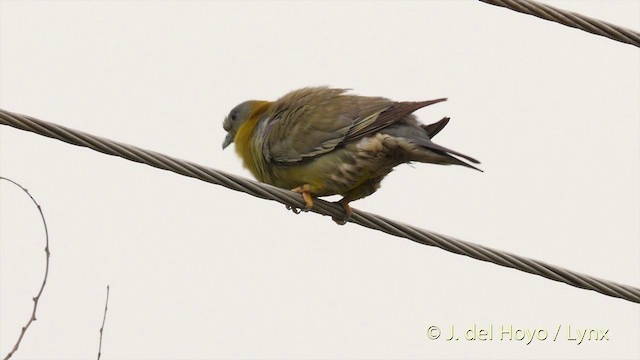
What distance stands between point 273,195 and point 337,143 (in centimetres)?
112

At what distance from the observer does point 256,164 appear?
7.75m

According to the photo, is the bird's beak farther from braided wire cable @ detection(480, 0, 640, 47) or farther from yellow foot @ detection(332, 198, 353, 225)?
braided wire cable @ detection(480, 0, 640, 47)

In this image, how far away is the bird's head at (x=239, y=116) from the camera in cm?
808

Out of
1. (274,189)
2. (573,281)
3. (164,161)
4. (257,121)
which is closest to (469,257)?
(573,281)

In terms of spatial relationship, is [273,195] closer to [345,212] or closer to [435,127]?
[345,212]

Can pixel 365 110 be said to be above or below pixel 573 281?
above

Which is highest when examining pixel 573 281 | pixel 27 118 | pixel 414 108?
pixel 414 108

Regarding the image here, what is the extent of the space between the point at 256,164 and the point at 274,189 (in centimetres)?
165

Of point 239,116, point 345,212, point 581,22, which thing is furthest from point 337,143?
point 581,22

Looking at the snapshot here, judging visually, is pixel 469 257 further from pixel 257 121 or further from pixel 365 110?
pixel 257 121

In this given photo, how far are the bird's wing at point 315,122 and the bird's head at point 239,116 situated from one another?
239 millimetres

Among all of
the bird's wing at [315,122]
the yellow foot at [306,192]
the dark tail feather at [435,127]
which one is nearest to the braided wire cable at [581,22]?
the dark tail feather at [435,127]

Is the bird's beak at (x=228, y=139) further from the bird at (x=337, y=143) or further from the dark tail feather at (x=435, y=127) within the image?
the dark tail feather at (x=435, y=127)

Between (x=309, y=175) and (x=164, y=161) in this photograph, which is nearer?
(x=164, y=161)
